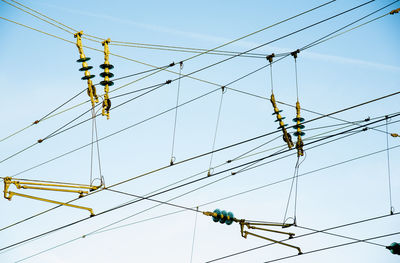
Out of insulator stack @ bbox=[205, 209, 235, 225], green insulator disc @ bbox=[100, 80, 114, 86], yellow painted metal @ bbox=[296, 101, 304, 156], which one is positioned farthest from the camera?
insulator stack @ bbox=[205, 209, 235, 225]

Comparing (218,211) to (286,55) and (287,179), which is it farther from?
(286,55)

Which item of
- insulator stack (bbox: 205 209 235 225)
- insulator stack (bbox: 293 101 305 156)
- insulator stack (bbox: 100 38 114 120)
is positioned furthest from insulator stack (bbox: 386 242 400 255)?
insulator stack (bbox: 100 38 114 120)

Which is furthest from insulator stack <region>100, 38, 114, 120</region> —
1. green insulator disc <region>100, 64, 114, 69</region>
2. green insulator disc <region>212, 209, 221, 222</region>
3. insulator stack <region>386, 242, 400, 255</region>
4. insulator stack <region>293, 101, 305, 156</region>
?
insulator stack <region>386, 242, 400, 255</region>

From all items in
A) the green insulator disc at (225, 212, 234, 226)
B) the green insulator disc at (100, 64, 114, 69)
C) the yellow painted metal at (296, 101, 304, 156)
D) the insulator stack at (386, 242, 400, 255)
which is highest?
the green insulator disc at (100, 64, 114, 69)

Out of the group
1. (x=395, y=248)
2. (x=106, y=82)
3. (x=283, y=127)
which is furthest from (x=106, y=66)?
(x=395, y=248)

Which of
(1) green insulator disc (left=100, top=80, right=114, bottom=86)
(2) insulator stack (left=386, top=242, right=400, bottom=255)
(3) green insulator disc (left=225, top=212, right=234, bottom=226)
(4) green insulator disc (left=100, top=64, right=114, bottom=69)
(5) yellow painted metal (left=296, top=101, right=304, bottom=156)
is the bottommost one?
(2) insulator stack (left=386, top=242, right=400, bottom=255)

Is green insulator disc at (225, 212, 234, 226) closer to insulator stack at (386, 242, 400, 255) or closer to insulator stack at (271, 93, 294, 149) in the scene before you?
insulator stack at (271, 93, 294, 149)

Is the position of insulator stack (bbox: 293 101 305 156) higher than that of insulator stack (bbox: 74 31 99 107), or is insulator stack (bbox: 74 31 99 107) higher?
insulator stack (bbox: 74 31 99 107)

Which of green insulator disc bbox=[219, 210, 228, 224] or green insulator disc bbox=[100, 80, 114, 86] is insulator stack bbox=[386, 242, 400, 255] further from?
green insulator disc bbox=[100, 80, 114, 86]

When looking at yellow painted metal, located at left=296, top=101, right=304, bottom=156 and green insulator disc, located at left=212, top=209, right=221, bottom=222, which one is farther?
green insulator disc, located at left=212, top=209, right=221, bottom=222

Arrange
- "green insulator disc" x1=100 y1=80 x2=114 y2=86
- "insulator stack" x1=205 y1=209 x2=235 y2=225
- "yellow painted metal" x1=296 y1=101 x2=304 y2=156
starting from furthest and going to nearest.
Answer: "insulator stack" x1=205 y1=209 x2=235 y2=225, "yellow painted metal" x1=296 y1=101 x2=304 y2=156, "green insulator disc" x1=100 y1=80 x2=114 y2=86

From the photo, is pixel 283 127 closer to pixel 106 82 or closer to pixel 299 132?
pixel 299 132

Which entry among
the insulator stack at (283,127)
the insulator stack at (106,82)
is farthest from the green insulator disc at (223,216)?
the insulator stack at (106,82)

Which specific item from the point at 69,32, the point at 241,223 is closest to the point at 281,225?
the point at 241,223
